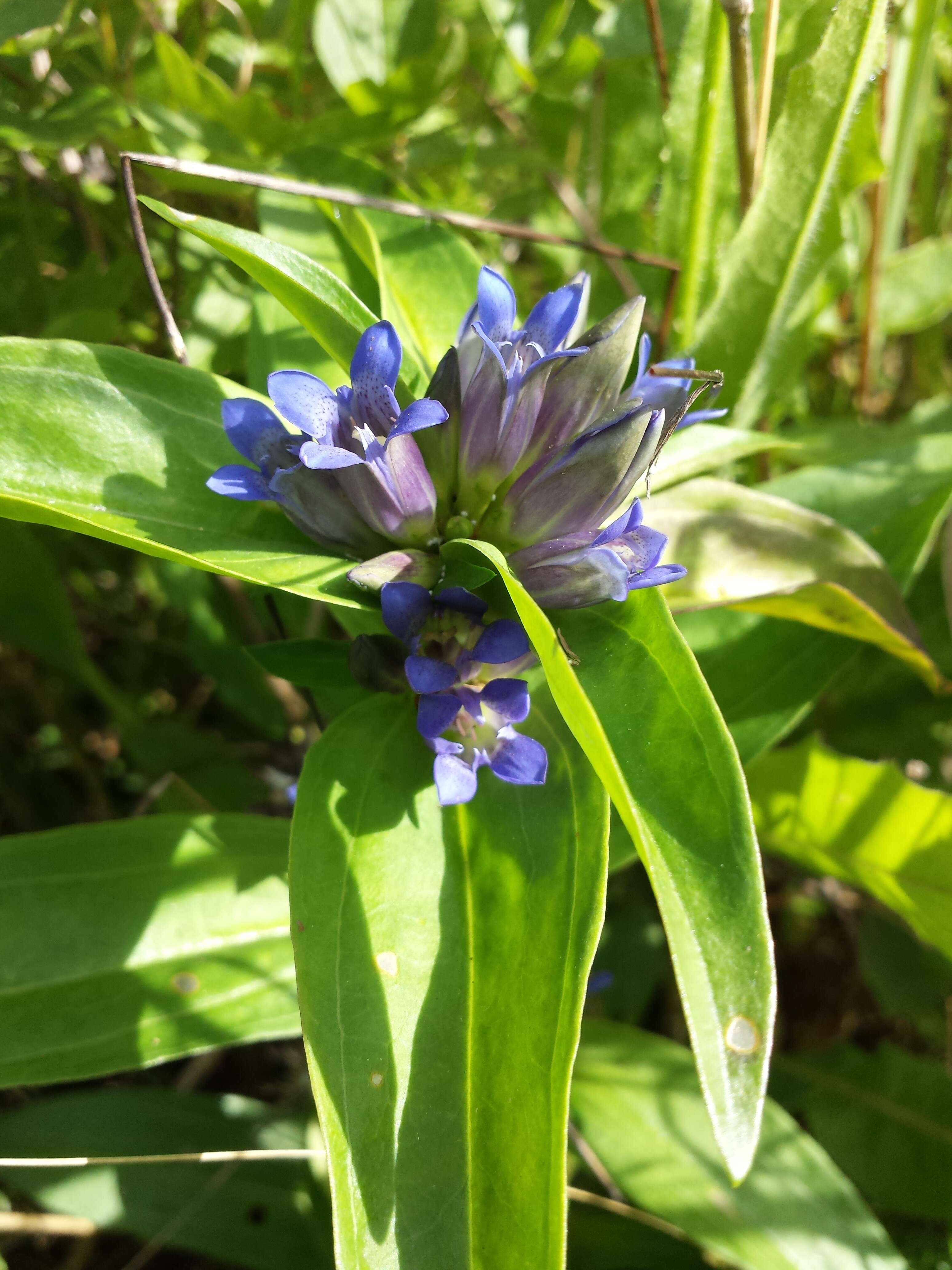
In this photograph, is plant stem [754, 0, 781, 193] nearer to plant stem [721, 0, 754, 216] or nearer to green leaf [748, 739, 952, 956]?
Answer: plant stem [721, 0, 754, 216]

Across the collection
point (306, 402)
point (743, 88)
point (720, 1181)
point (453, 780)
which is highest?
point (743, 88)

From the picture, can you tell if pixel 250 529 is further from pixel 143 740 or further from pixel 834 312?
pixel 834 312

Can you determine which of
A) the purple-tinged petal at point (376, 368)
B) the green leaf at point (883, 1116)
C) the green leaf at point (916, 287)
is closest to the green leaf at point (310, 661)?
the purple-tinged petal at point (376, 368)

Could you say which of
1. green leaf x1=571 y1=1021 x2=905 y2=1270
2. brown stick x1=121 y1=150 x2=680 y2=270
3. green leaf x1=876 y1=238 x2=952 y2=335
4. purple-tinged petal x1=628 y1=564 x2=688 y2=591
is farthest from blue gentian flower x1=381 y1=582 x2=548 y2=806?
green leaf x1=876 y1=238 x2=952 y2=335

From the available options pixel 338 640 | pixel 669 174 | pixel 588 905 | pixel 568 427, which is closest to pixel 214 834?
pixel 338 640

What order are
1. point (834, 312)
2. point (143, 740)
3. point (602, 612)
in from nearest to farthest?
1. point (602, 612)
2. point (143, 740)
3. point (834, 312)

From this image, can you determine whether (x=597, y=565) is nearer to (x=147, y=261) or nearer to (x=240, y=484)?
(x=240, y=484)

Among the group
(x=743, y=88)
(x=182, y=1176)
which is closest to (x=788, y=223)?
(x=743, y=88)
